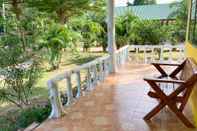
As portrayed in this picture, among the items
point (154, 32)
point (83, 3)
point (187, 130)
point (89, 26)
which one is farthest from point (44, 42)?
point (83, 3)

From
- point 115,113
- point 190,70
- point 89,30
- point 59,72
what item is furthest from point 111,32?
point 89,30

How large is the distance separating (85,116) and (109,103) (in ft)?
2.29

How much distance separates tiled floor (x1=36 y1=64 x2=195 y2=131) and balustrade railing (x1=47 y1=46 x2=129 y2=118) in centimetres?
14

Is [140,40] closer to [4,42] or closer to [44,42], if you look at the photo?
[44,42]

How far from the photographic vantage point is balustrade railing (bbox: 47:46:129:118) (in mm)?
3727

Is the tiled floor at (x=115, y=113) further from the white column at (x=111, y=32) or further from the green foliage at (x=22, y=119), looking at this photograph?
the white column at (x=111, y=32)

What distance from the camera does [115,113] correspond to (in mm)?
3928

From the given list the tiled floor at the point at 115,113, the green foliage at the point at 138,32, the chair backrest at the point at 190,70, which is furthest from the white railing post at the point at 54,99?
the green foliage at the point at 138,32

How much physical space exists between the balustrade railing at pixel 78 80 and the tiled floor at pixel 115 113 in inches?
5.6

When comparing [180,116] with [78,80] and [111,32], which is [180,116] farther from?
[111,32]

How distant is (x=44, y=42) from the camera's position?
9312mm

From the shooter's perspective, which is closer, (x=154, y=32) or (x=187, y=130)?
(x=187, y=130)

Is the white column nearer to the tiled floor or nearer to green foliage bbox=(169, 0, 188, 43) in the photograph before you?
the tiled floor

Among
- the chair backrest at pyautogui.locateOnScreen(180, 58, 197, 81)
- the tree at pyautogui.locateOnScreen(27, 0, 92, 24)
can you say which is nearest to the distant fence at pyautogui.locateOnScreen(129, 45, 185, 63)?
the chair backrest at pyautogui.locateOnScreen(180, 58, 197, 81)
